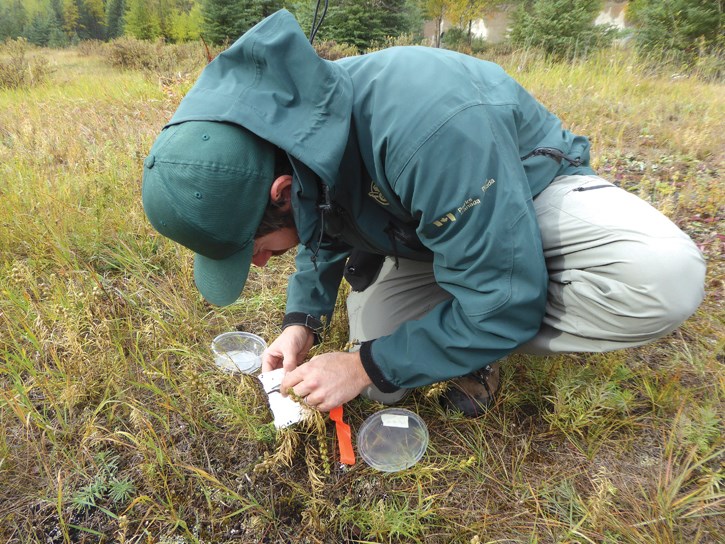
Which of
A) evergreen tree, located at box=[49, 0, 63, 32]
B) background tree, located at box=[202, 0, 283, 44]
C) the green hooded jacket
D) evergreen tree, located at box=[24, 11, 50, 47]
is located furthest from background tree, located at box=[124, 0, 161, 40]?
the green hooded jacket

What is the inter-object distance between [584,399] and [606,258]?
576 mm

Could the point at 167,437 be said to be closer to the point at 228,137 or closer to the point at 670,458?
the point at 228,137

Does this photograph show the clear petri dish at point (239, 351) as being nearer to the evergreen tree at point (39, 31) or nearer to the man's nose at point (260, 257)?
the man's nose at point (260, 257)

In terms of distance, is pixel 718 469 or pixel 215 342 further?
pixel 215 342

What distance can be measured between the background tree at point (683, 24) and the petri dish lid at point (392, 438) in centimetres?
1165

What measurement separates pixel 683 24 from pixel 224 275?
514 inches

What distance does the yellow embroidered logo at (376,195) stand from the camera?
1487 mm

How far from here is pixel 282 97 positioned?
1.22 m

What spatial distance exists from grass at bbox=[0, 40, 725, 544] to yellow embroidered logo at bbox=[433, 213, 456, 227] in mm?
854

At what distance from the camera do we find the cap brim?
1449mm

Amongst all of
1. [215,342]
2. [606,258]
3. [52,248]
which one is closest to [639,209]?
[606,258]

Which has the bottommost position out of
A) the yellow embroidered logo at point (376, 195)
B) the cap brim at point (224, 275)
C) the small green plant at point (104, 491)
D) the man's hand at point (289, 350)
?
the small green plant at point (104, 491)

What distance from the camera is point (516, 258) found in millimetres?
1301

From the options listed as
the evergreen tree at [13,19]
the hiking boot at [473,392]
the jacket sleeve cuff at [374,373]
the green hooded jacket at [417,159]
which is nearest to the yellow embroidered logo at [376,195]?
the green hooded jacket at [417,159]
